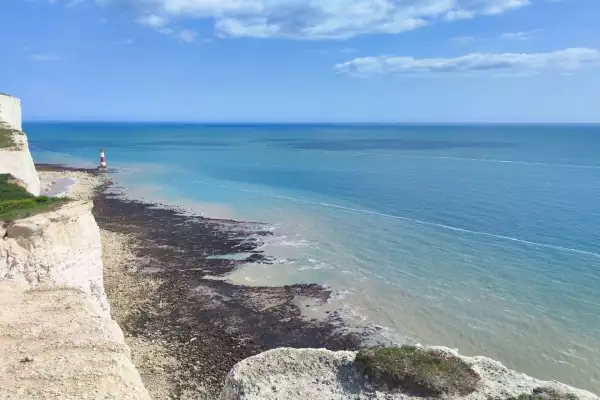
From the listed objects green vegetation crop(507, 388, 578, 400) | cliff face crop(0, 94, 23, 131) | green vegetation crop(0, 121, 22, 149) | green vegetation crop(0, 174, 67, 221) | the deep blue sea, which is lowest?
the deep blue sea

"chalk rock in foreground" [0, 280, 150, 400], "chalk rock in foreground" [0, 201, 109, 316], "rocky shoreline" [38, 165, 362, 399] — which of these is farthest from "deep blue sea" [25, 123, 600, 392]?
"chalk rock in foreground" [0, 280, 150, 400]

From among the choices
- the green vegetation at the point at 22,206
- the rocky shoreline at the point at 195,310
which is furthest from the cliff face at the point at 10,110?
the green vegetation at the point at 22,206

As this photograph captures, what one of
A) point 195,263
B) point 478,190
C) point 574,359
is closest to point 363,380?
point 574,359

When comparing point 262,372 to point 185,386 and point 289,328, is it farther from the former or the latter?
point 289,328

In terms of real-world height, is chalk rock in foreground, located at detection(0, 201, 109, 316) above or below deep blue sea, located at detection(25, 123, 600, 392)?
above

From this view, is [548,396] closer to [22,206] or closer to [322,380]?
[322,380]

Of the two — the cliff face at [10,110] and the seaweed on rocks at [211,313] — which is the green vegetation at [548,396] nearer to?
the seaweed on rocks at [211,313]

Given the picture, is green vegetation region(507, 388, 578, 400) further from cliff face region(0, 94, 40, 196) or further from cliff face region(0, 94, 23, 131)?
cliff face region(0, 94, 23, 131)

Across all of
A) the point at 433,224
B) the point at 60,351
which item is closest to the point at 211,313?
the point at 60,351
